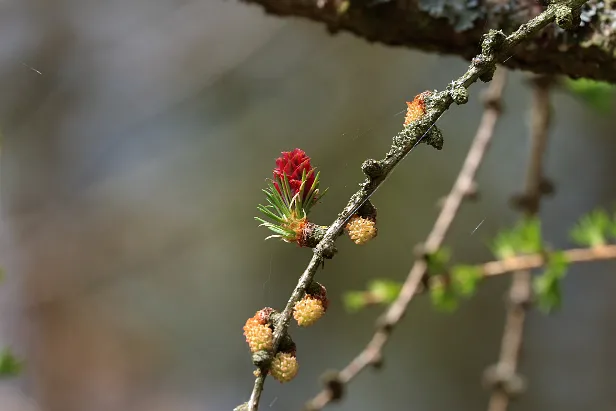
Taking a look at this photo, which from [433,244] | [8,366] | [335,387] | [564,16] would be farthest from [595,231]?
[8,366]

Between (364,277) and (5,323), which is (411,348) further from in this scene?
(5,323)

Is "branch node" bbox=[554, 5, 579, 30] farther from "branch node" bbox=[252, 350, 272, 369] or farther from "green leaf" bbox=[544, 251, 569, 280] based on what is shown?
"green leaf" bbox=[544, 251, 569, 280]

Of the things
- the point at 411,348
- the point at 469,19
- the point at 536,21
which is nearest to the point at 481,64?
Answer: the point at 536,21

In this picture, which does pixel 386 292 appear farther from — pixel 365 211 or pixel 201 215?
pixel 201 215

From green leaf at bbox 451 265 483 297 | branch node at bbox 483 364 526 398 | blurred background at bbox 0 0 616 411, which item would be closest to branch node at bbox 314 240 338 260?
green leaf at bbox 451 265 483 297

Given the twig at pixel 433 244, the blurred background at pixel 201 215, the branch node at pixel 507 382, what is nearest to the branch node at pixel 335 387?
the twig at pixel 433 244
